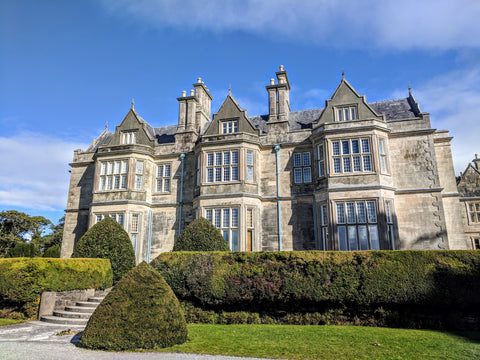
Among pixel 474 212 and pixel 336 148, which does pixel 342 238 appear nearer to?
pixel 336 148

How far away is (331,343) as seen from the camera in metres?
9.21

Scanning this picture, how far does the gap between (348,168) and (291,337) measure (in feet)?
40.8

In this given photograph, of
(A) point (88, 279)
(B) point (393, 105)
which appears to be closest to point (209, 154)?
(A) point (88, 279)

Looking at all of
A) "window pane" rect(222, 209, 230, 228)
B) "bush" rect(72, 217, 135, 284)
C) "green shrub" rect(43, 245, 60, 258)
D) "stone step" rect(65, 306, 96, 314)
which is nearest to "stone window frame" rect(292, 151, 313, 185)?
"window pane" rect(222, 209, 230, 228)

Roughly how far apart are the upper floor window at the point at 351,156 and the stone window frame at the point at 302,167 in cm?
203

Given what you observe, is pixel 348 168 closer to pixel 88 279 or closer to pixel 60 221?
pixel 88 279

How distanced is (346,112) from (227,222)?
1002cm

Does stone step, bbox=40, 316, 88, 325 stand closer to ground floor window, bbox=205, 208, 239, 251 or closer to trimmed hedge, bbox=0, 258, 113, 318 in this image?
trimmed hedge, bbox=0, 258, 113, 318

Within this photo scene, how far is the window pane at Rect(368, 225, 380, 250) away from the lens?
61.2 feet

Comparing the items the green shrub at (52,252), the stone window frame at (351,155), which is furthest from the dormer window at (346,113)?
the green shrub at (52,252)

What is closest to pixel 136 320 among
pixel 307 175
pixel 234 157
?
pixel 234 157

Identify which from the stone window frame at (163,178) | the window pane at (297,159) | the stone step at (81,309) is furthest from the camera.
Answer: the stone window frame at (163,178)

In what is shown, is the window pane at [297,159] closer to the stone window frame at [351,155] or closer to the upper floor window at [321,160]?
the upper floor window at [321,160]

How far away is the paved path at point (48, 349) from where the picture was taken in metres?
8.23
